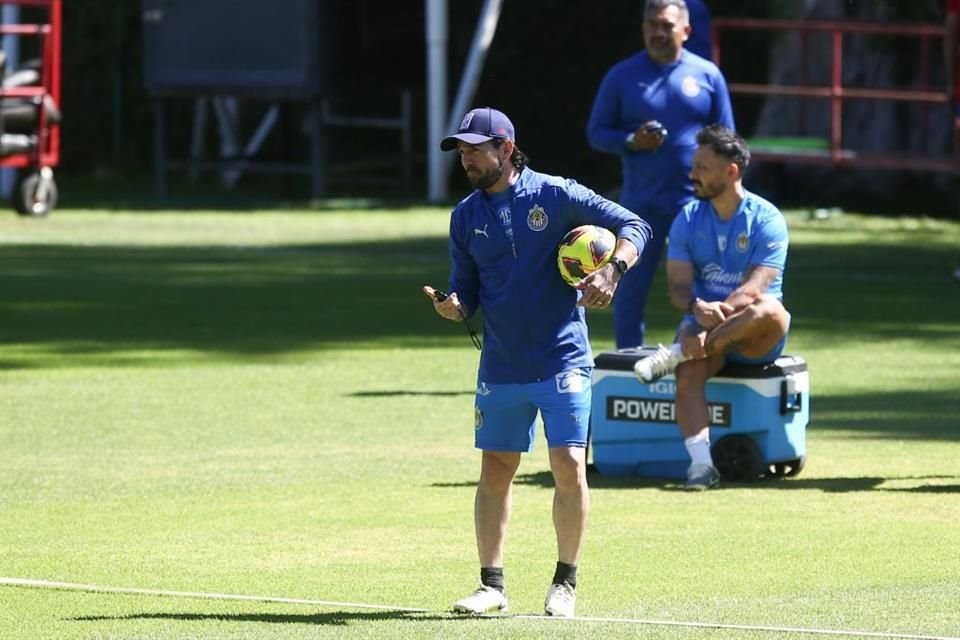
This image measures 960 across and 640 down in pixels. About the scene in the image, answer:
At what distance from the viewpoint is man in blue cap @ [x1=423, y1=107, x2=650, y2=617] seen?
7844 mm

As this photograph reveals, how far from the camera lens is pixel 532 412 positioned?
8.02 meters

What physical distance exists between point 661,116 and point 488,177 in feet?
17.0

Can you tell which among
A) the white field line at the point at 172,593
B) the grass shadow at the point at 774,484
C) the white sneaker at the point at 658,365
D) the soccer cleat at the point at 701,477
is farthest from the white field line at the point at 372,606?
the white sneaker at the point at 658,365

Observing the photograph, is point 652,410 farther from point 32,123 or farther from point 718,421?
point 32,123

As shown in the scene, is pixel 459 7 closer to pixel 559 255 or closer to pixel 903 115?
pixel 903 115

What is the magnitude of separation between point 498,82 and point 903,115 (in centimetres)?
581

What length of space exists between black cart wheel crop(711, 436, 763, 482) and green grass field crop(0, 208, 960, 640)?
0.15 meters

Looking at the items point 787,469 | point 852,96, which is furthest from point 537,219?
point 852,96

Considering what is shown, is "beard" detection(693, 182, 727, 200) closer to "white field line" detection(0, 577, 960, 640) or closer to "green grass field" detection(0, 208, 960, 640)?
"green grass field" detection(0, 208, 960, 640)

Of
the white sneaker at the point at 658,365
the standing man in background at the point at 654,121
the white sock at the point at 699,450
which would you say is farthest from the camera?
the standing man in background at the point at 654,121

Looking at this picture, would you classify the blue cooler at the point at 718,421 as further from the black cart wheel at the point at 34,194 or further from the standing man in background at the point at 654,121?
the black cart wheel at the point at 34,194

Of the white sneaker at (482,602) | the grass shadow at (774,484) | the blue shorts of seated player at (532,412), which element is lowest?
the grass shadow at (774,484)

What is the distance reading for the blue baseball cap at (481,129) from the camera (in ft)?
25.4

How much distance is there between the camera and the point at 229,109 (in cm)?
3306
